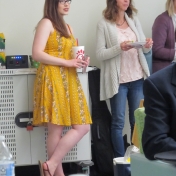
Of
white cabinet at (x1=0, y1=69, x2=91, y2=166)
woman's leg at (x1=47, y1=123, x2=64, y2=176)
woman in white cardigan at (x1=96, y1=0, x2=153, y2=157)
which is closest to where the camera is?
woman's leg at (x1=47, y1=123, x2=64, y2=176)

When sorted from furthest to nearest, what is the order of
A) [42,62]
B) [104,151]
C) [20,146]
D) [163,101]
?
1. [104,151]
2. [20,146]
3. [42,62]
4. [163,101]

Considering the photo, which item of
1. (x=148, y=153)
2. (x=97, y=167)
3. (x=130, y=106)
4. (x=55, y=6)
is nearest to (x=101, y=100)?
(x=130, y=106)

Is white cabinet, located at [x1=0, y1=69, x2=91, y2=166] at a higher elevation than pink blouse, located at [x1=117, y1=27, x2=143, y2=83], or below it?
below

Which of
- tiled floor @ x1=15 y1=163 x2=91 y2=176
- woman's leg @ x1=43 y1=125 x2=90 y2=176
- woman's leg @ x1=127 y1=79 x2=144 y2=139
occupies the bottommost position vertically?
tiled floor @ x1=15 y1=163 x2=91 y2=176

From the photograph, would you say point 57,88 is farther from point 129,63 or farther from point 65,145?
point 129,63

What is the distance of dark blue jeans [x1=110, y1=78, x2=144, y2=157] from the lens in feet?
11.4

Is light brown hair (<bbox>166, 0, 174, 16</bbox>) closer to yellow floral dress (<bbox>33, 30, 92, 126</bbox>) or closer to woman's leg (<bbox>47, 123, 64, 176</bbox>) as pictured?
yellow floral dress (<bbox>33, 30, 92, 126</bbox>)

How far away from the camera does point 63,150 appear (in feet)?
10.3

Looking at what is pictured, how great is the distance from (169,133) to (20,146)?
1866 millimetres

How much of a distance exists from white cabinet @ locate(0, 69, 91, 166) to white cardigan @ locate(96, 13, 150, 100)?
17 centimetres

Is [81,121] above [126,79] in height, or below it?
below

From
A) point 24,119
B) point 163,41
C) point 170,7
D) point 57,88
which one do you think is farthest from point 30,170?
point 170,7

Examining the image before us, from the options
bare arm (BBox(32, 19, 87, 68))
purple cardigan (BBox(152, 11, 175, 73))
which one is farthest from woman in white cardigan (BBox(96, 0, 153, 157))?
bare arm (BBox(32, 19, 87, 68))

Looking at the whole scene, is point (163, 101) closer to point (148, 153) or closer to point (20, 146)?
point (148, 153)
